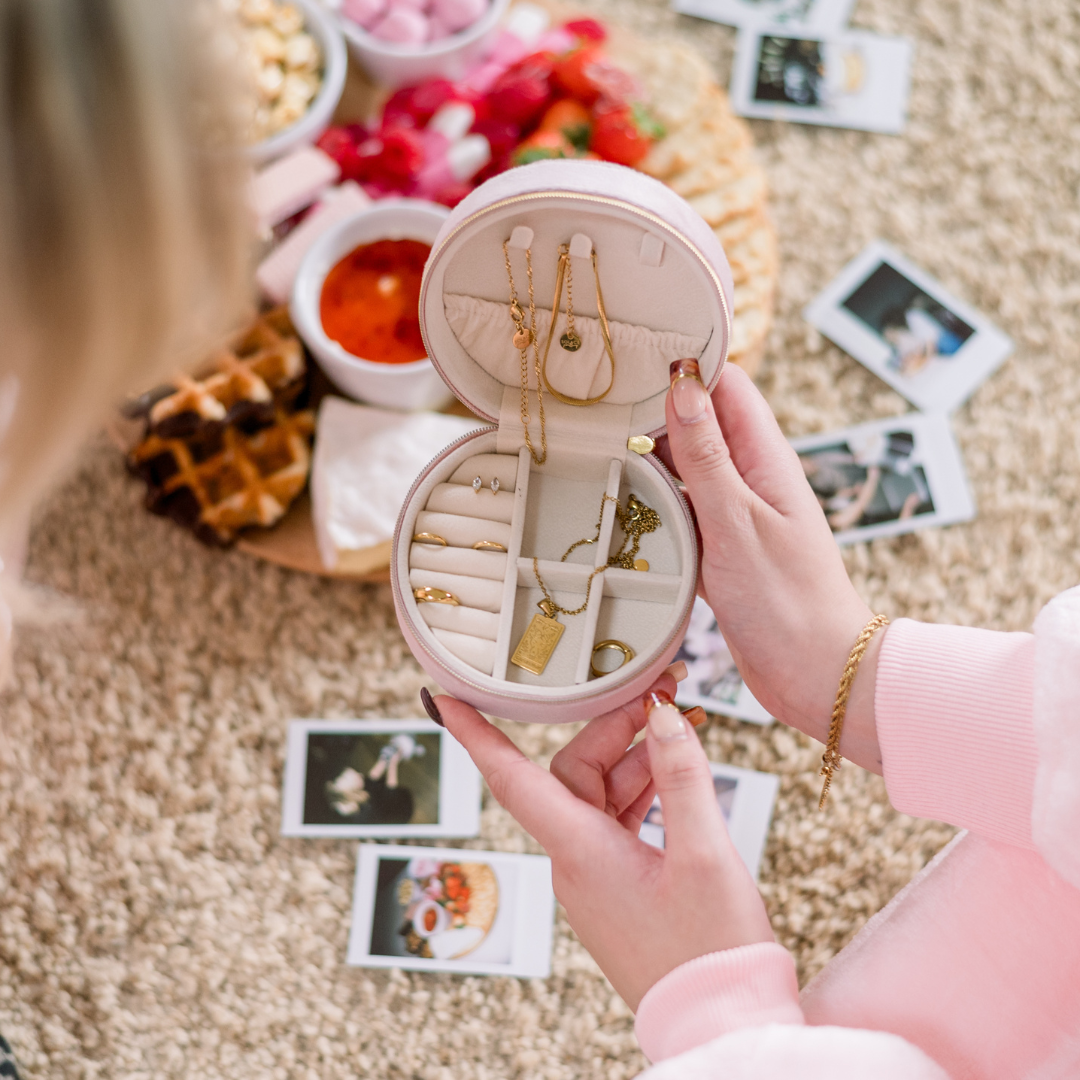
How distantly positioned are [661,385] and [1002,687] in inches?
17.8

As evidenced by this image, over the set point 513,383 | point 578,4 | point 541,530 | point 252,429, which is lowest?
point 252,429

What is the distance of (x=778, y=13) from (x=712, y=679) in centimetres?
139

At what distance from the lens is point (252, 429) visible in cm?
140

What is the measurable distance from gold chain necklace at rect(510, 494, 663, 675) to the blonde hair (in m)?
0.54

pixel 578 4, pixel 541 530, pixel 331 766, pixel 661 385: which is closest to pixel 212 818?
pixel 331 766

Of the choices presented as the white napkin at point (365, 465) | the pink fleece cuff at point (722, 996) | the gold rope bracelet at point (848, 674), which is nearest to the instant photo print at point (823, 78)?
the white napkin at point (365, 465)

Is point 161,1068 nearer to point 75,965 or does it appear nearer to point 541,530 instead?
point 75,965

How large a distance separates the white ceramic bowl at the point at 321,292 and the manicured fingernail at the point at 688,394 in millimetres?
433

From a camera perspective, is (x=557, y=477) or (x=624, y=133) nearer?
(x=557, y=477)

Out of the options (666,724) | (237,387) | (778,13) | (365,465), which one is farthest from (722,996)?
(778,13)

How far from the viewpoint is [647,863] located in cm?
83

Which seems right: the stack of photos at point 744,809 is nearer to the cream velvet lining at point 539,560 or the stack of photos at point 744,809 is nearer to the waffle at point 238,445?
the cream velvet lining at point 539,560

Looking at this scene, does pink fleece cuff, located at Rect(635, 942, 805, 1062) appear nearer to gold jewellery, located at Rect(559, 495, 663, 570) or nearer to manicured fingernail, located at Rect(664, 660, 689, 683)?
manicured fingernail, located at Rect(664, 660, 689, 683)

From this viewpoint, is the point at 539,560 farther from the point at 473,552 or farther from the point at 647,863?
the point at 647,863
